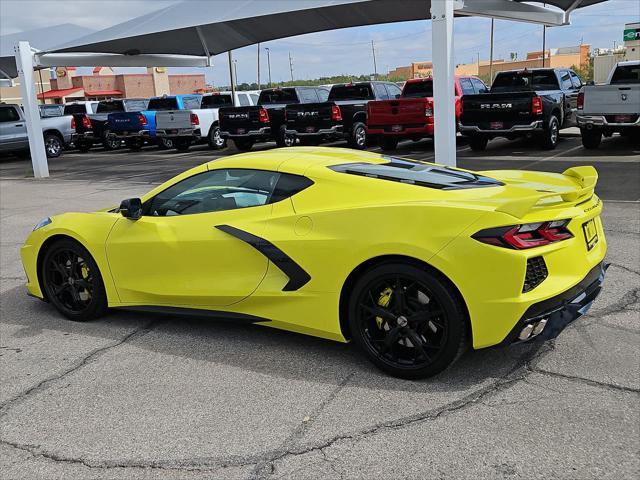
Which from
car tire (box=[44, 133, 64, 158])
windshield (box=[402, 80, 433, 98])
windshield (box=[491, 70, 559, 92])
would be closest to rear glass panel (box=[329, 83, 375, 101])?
windshield (box=[402, 80, 433, 98])

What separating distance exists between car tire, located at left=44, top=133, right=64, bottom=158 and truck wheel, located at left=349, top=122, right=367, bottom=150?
11447 millimetres

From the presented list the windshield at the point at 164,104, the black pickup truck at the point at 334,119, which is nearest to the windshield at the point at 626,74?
the black pickup truck at the point at 334,119

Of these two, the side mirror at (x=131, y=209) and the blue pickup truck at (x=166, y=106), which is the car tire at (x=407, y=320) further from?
the blue pickup truck at (x=166, y=106)

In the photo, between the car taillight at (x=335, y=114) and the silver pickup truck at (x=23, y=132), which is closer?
the car taillight at (x=335, y=114)

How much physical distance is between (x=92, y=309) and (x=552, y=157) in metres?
11.5

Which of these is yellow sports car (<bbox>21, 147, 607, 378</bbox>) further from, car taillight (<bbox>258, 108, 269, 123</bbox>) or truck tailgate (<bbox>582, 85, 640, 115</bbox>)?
car taillight (<bbox>258, 108, 269, 123</bbox>)

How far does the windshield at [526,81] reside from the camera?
16.8 metres

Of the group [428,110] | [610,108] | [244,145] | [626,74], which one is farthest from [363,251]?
[244,145]

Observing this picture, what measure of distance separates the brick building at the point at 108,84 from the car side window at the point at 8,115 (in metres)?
58.7

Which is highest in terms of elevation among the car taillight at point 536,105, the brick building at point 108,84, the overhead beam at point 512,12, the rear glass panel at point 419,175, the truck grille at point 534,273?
the brick building at point 108,84

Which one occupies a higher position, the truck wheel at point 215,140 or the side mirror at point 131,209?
the side mirror at point 131,209

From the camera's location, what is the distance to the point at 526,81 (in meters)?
17.0

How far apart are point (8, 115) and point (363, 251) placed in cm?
2033

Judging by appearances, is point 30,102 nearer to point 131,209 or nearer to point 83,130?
point 83,130
